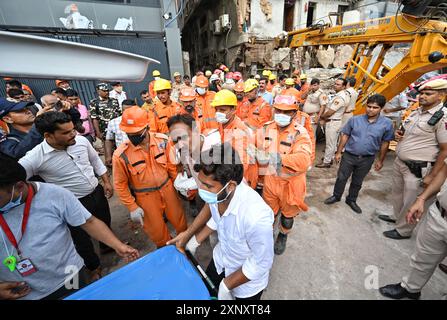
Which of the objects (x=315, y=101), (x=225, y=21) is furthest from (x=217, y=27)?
(x=315, y=101)

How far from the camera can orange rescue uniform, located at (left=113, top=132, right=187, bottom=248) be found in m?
2.36

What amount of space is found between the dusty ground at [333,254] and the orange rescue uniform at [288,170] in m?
0.55

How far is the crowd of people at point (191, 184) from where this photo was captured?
137cm

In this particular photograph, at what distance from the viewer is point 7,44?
35.0 inches

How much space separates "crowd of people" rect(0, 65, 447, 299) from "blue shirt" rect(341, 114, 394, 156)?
16mm

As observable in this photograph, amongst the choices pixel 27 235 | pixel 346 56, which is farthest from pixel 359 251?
pixel 346 56

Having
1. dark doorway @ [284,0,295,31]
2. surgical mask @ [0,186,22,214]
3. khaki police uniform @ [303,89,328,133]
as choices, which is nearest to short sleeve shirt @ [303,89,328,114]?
khaki police uniform @ [303,89,328,133]

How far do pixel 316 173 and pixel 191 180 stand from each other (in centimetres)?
390

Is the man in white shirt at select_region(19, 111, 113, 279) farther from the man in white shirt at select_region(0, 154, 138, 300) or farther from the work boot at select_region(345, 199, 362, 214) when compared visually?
the work boot at select_region(345, 199, 362, 214)

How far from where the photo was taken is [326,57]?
15.2m

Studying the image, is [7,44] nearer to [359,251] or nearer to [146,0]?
[359,251]

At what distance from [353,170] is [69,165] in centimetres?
439

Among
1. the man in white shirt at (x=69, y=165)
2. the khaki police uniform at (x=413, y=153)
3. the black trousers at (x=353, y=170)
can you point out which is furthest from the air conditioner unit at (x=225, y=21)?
the man in white shirt at (x=69, y=165)

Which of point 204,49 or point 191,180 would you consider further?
point 204,49
